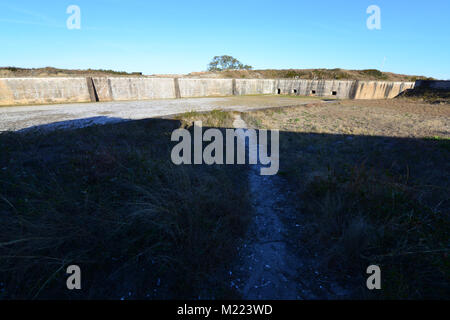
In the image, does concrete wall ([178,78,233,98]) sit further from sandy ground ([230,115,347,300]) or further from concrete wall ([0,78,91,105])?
sandy ground ([230,115,347,300])

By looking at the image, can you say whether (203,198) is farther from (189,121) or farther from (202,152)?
(189,121)

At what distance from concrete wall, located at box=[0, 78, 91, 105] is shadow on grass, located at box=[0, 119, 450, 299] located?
11.5 metres

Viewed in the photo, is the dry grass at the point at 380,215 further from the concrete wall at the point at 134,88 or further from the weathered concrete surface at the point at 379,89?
the weathered concrete surface at the point at 379,89

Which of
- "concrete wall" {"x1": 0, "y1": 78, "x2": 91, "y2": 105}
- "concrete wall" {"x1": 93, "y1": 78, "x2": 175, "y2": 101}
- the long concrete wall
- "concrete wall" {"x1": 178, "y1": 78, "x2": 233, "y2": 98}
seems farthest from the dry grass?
"concrete wall" {"x1": 178, "y1": 78, "x2": 233, "y2": 98}

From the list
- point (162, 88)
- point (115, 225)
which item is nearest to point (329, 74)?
point (162, 88)

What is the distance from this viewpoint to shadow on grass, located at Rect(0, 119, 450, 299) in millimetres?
2121

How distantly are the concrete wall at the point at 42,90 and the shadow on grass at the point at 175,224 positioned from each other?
1151 centimetres

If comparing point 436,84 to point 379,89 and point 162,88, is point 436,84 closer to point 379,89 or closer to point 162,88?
point 379,89

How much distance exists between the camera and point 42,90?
44.2 feet

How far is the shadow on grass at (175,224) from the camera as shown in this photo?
6.96 ft

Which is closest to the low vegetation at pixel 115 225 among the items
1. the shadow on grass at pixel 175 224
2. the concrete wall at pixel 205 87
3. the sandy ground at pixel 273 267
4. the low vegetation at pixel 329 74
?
the shadow on grass at pixel 175 224

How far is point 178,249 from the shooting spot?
2490 millimetres
